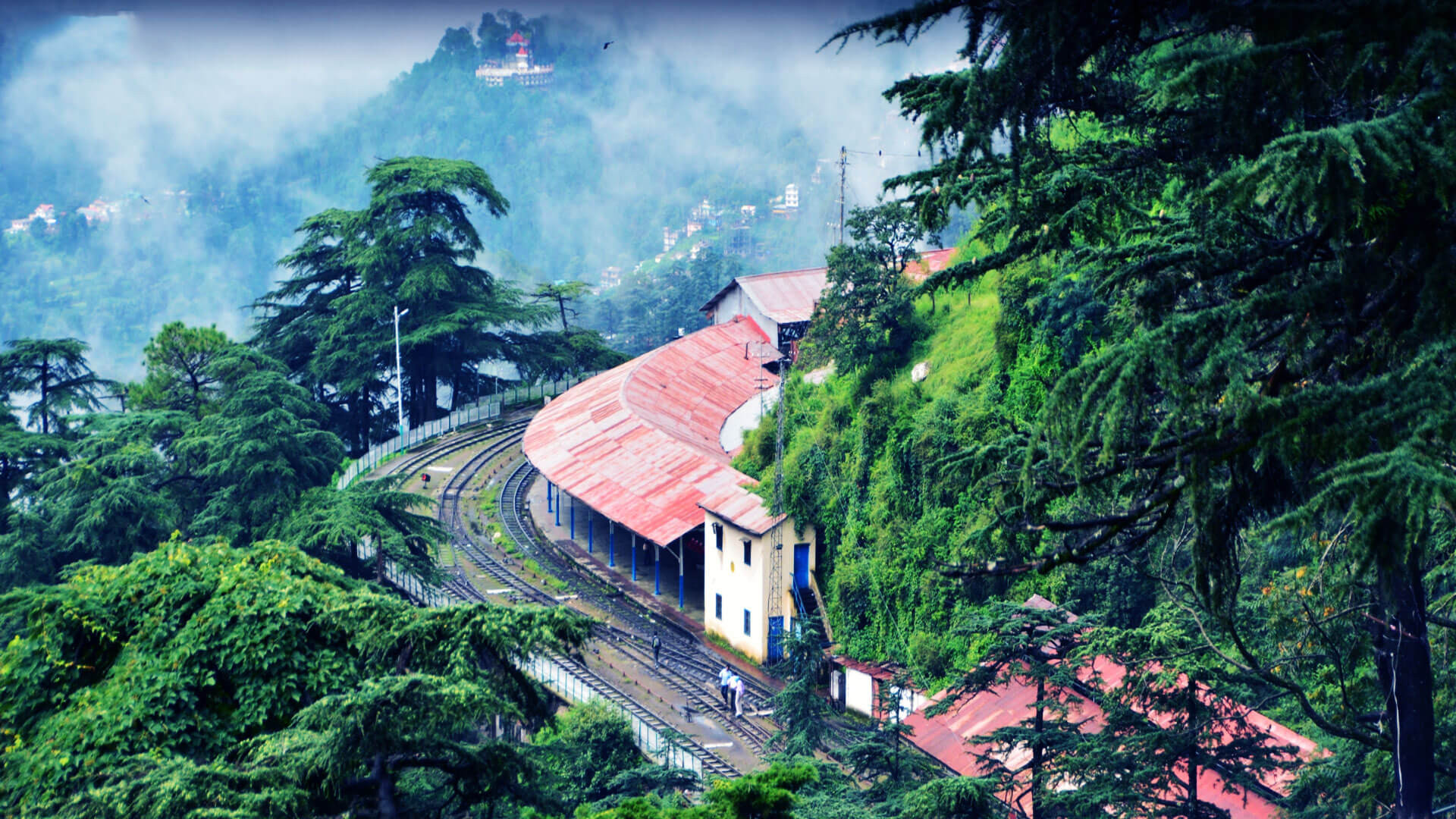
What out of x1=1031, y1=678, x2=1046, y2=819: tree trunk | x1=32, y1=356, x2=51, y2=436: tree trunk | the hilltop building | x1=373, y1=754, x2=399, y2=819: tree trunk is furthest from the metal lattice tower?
the hilltop building

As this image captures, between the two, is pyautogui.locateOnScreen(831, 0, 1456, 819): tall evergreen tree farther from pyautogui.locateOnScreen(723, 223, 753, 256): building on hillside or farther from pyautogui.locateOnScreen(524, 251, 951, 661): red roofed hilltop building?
pyautogui.locateOnScreen(723, 223, 753, 256): building on hillside

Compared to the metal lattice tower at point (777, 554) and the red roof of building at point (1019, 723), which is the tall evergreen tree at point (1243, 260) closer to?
the red roof of building at point (1019, 723)

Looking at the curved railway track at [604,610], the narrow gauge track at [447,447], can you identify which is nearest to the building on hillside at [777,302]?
the narrow gauge track at [447,447]

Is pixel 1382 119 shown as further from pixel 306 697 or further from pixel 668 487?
pixel 668 487

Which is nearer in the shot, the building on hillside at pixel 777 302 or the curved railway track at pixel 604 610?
the curved railway track at pixel 604 610

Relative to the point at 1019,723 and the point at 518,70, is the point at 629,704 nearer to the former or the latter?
the point at 1019,723

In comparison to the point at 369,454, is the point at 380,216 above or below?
above

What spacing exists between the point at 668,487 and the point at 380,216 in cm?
2533

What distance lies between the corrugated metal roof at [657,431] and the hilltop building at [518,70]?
143 m

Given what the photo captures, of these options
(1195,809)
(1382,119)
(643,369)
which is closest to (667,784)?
(1195,809)

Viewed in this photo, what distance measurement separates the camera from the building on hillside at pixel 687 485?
107 feet

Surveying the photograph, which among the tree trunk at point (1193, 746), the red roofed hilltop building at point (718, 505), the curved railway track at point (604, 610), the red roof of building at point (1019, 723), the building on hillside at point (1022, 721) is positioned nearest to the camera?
the tree trunk at point (1193, 746)

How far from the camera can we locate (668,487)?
36.3 m

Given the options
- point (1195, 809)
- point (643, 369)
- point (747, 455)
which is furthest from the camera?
point (643, 369)
